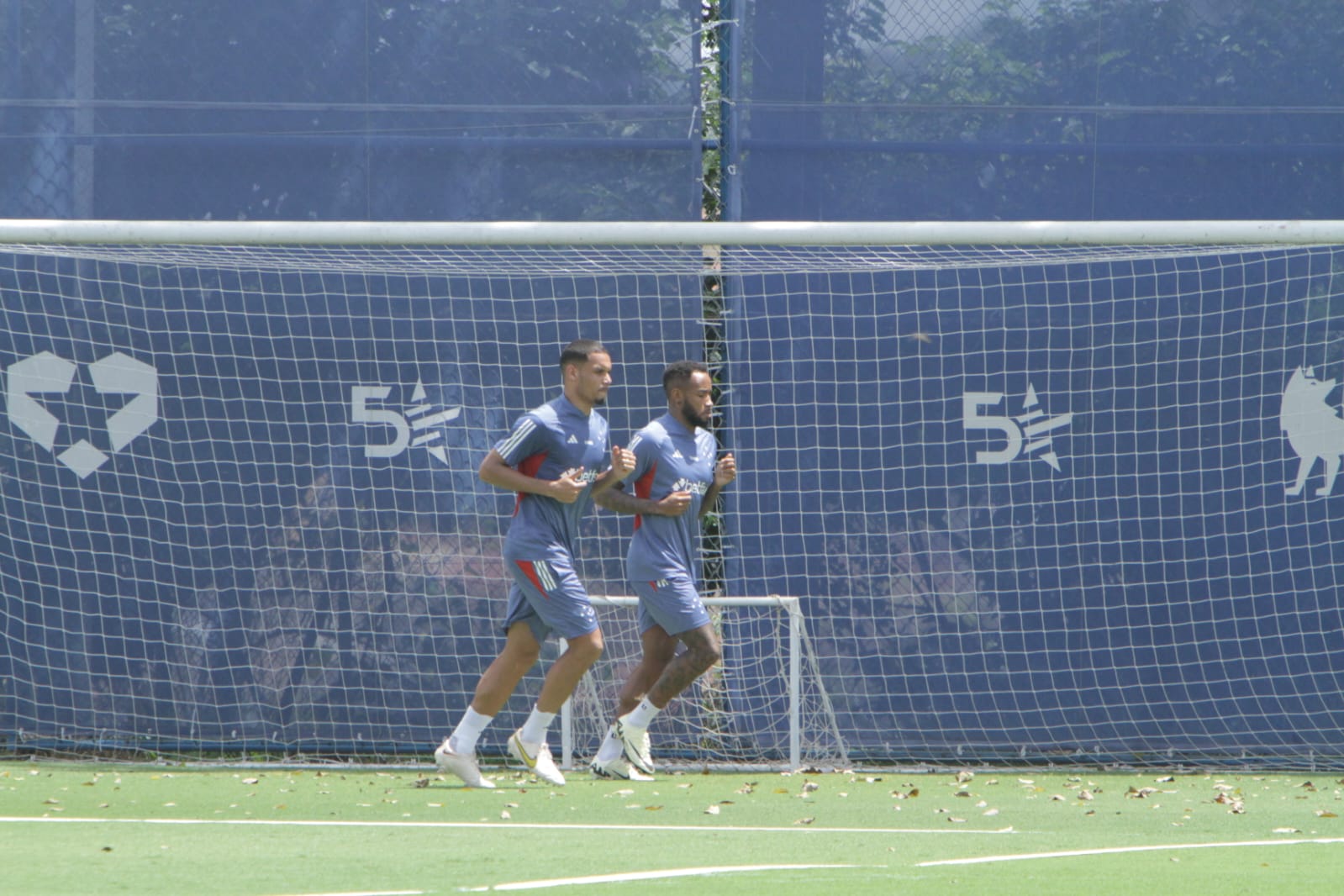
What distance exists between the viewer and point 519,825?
527 centimetres

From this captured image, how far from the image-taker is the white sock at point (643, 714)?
6809 mm

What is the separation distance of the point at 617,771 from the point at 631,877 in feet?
9.26

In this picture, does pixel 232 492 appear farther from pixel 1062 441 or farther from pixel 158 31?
pixel 1062 441

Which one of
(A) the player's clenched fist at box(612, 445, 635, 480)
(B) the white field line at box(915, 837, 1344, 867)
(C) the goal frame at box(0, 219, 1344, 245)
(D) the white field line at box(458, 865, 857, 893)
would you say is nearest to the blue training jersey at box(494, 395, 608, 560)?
(A) the player's clenched fist at box(612, 445, 635, 480)

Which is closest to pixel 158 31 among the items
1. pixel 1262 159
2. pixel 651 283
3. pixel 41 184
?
pixel 41 184

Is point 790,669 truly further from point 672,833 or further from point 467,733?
point 672,833

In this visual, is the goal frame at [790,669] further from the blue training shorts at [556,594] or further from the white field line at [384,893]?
the white field line at [384,893]

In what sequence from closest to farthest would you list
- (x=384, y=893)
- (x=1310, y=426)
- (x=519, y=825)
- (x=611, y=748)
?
(x=384, y=893) → (x=519, y=825) → (x=611, y=748) → (x=1310, y=426)

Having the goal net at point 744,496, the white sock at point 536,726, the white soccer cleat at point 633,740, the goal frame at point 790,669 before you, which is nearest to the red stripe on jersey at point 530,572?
the white sock at point 536,726

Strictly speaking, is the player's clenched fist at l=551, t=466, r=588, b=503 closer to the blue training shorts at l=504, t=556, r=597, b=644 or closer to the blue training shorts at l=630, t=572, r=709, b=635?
the blue training shorts at l=504, t=556, r=597, b=644

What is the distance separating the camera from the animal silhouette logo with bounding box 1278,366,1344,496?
798 cm

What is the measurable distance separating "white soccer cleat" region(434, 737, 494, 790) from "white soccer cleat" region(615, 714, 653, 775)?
0.70 m

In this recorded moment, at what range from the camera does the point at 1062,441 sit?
26.3 ft

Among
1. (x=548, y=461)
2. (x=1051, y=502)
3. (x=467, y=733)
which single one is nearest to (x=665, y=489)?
(x=548, y=461)
